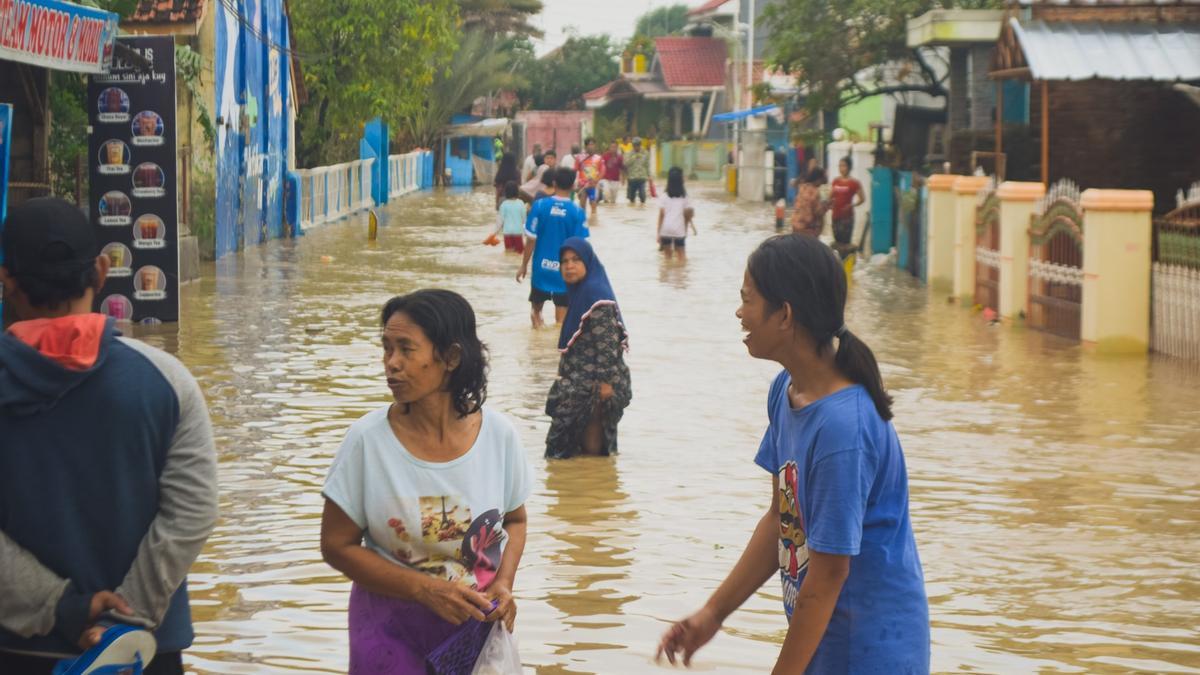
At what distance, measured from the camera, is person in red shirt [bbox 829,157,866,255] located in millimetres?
25203

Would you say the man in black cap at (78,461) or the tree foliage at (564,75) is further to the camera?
the tree foliage at (564,75)

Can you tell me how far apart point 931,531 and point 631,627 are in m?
2.34

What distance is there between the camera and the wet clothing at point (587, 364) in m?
10.4

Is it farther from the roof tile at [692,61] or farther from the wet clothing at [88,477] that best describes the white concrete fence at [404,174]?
the wet clothing at [88,477]

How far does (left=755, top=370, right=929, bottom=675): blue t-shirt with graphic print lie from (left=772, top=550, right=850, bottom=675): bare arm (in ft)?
0.13

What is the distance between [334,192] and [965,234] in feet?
62.8

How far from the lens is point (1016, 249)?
61.7 feet

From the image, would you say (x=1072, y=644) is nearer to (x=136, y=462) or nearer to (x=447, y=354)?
(x=447, y=354)

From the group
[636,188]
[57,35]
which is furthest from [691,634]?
[636,188]

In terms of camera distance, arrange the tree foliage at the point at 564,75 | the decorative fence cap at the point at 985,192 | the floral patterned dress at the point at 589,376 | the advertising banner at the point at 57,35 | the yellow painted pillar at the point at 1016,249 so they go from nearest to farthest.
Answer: the floral patterned dress at the point at 589,376
the advertising banner at the point at 57,35
the yellow painted pillar at the point at 1016,249
the decorative fence cap at the point at 985,192
the tree foliage at the point at 564,75

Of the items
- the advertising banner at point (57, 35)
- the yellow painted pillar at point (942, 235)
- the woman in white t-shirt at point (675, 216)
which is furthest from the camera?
the woman in white t-shirt at point (675, 216)

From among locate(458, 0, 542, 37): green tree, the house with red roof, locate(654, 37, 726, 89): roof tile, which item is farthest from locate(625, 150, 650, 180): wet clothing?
locate(654, 37, 726, 89): roof tile

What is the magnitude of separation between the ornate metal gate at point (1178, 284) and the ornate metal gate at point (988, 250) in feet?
11.5

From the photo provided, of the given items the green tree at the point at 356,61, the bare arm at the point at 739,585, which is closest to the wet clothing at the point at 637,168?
the green tree at the point at 356,61
